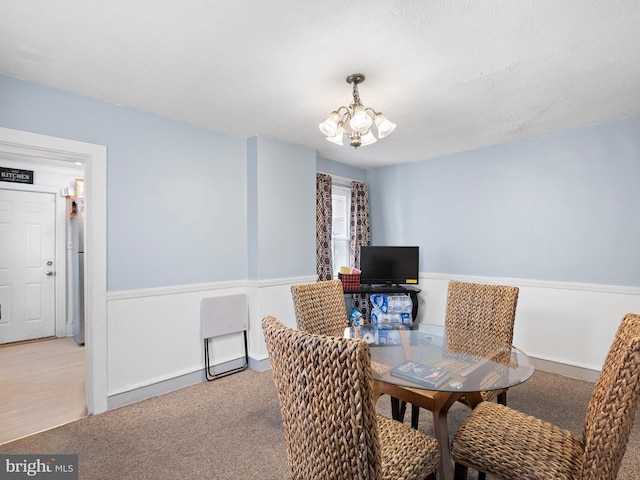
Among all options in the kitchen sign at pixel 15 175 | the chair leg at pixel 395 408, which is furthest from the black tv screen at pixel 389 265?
the kitchen sign at pixel 15 175

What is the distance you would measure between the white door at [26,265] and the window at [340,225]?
13.2 ft

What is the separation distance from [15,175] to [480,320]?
18.8 ft

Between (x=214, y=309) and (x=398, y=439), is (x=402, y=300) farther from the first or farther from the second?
(x=398, y=439)

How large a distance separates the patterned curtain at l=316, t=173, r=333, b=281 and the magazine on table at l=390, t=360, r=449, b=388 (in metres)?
2.51

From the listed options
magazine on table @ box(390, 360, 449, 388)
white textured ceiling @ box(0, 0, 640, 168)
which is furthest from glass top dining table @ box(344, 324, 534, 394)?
white textured ceiling @ box(0, 0, 640, 168)

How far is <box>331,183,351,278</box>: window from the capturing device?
184 inches

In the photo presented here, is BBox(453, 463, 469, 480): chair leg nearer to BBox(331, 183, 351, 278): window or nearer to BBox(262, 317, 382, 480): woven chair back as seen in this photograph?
BBox(262, 317, 382, 480): woven chair back

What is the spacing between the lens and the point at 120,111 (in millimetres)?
2562

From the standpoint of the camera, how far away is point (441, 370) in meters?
1.62

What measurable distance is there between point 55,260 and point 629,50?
20.8 ft

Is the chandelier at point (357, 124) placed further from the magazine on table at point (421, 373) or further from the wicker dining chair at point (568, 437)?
the wicker dining chair at point (568, 437)

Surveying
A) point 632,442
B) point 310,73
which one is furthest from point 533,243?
point 310,73

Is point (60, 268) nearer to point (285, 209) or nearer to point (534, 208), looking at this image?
point (285, 209)

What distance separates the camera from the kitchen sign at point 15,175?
4.15m
